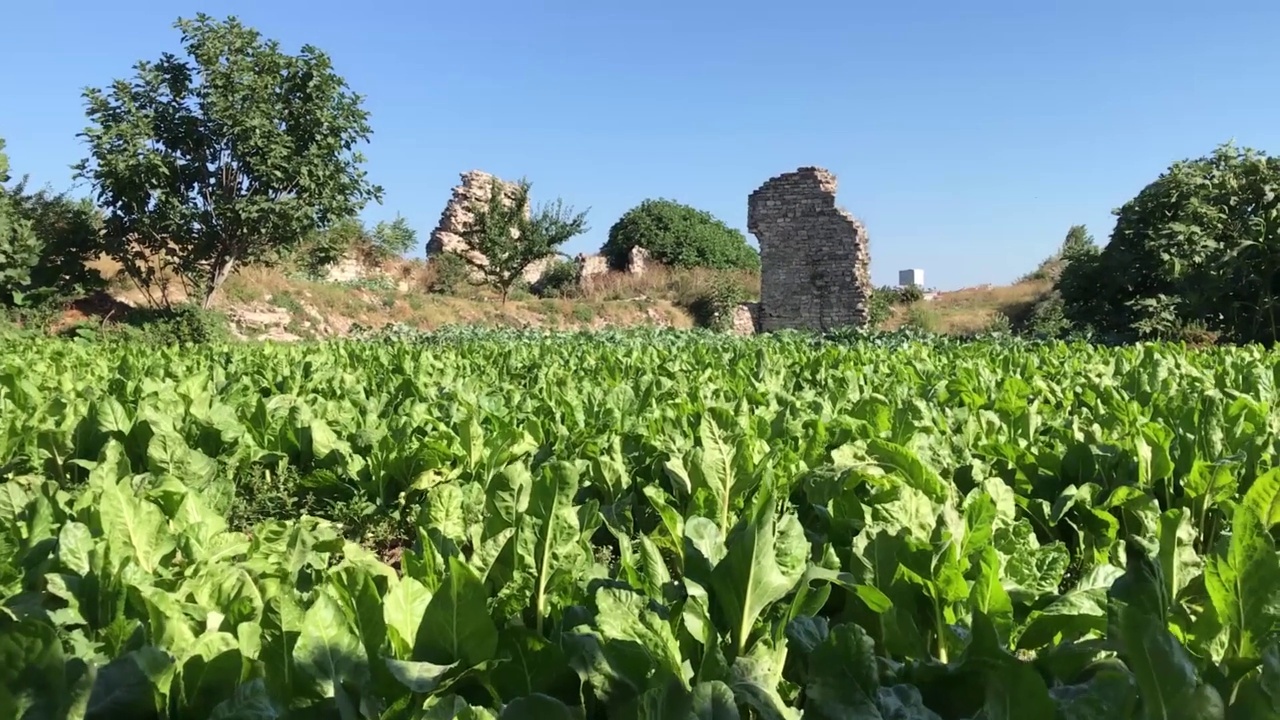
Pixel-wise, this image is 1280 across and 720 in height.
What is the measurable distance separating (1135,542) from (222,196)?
23.4 m

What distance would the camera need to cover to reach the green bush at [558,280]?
38.4 metres

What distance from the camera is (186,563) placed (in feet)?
6.04

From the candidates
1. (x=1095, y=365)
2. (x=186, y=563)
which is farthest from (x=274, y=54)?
(x=186, y=563)

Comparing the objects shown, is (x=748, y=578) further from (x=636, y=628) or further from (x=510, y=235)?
(x=510, y=235)

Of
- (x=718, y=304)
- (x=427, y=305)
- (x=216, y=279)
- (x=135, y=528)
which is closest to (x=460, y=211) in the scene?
(x=427, y=305)

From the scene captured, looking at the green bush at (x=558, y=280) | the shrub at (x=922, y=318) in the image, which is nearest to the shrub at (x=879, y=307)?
the shrub at (x=922, y=318)

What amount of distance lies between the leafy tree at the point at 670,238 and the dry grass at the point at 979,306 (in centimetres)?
1165

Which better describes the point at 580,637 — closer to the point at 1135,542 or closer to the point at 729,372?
the point at 1135,542

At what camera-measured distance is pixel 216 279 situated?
72.5ft

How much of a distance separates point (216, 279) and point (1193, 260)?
23.2 meters

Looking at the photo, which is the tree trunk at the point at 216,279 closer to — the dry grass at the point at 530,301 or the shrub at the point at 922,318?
the dry grass at the point at 530,301

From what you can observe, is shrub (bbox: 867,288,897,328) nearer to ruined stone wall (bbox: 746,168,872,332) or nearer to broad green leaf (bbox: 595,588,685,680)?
ruined stone wall (bbox: 746,168,872,332)

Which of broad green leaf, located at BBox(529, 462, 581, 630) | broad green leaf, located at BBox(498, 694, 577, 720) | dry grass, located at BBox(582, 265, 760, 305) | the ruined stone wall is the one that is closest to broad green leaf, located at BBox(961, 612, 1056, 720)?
broad green leaf, located at BBox(498, 694, 577, 720)

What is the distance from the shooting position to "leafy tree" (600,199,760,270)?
146 ft
